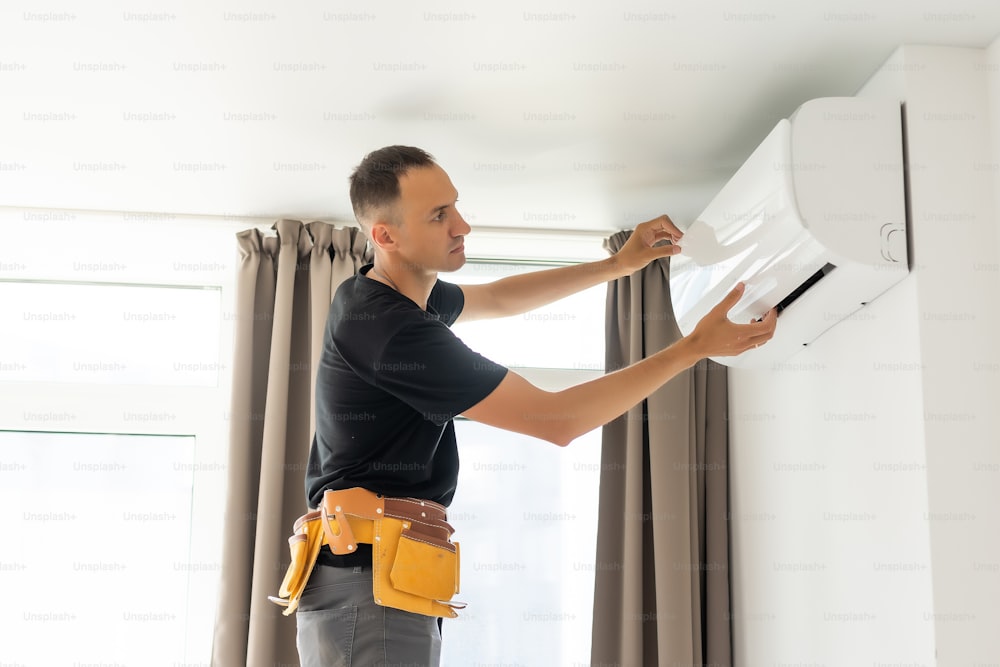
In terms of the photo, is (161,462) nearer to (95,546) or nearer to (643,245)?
(95,546)

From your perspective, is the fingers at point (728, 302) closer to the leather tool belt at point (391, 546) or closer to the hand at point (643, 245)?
the hand at point (643, 245)

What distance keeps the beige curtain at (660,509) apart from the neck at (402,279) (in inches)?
50.9

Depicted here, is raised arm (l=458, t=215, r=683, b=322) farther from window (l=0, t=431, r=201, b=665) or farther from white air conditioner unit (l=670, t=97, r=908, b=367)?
window (l=0, t=431, r=201, b=665)

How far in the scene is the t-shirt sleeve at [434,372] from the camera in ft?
6.01

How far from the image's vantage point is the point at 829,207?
6.78ft

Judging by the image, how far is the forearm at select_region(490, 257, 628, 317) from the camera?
2506 mm

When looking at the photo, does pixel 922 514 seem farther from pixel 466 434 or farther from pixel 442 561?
pixel 466 434

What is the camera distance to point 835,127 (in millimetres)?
2104

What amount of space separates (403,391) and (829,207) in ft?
3.12

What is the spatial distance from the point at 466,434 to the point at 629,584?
2.51 feet

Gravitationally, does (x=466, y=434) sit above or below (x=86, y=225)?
below

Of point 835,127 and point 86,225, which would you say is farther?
point 86,225

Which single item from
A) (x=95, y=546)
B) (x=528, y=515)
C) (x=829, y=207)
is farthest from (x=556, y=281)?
(x=95, y=546)

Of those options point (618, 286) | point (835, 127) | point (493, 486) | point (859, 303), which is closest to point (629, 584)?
point (493, 486)
